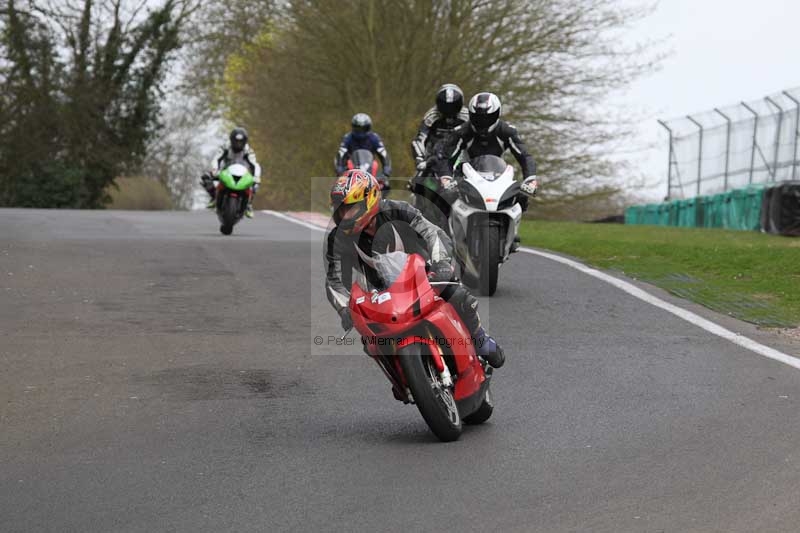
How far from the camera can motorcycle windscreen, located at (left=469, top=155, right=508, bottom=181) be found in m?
12.9

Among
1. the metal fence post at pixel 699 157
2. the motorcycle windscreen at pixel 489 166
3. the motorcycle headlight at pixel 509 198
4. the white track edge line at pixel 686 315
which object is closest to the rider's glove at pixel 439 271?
the white track edge line at pixel 686 315

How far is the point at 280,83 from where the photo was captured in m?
40.0

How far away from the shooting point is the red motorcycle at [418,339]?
23.3ft

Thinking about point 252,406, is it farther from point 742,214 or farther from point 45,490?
point 742,214

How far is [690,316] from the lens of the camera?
12.3 metres

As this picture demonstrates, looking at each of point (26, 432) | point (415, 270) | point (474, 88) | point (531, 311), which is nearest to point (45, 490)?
point (26, 432)

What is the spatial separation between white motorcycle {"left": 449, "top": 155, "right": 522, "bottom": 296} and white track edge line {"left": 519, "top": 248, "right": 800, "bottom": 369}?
157cm

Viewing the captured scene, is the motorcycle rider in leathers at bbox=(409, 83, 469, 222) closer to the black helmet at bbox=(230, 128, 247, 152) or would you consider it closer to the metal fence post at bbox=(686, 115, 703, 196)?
the black helmet at bbox=(230, 128, 247, 152)

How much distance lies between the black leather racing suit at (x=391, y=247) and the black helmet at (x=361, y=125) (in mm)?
13631

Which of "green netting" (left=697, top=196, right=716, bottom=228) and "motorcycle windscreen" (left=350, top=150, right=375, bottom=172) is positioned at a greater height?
"motorcycle windscreen" (left=350, top=150, right=375, bottom=172)

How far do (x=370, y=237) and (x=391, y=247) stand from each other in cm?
13

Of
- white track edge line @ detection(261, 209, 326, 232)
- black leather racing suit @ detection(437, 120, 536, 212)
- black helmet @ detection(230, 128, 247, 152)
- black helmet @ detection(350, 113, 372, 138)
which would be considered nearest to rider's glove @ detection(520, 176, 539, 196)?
black leather racing suit @ detection(437, 120, 536, 212)

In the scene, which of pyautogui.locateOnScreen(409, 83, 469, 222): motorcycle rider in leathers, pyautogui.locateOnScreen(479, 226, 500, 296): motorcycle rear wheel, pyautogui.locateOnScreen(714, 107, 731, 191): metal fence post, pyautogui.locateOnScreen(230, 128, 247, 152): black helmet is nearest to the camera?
pyautogui.locateOnScreen(479, 226, 500, 296): motorcycle rear wheel

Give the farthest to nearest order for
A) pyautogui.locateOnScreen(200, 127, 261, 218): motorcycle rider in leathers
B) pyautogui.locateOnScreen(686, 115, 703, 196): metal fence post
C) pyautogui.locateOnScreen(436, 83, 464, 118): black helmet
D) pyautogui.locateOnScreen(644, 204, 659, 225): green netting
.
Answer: pyautogui.locateOnScreen(644, 204, 659, 225): green netting
pyautogui.locateOnScreen(686, 115, 703, 196): metal fence post
pyautogui.locateOnScreen(200, 127, 261, 218): motorcycle rider in leathers
pyautogui.locateOnScreen(436, 83, 464, 118): black helmet
